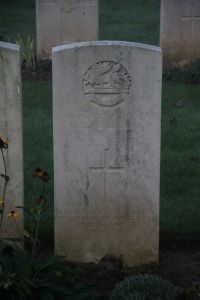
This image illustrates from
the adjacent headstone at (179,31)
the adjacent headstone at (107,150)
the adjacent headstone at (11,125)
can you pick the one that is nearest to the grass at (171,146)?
the adjacent headstone at (107,150)

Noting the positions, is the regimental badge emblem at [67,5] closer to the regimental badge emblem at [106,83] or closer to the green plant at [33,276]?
the regimental badge emblem at [106,83]

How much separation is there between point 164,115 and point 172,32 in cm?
283

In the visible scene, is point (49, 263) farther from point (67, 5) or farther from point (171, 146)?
point (67, 5)

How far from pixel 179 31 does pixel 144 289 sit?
761 cm

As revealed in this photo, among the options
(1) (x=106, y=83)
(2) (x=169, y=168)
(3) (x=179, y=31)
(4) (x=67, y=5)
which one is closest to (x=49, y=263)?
(1) (x=106, y=83)

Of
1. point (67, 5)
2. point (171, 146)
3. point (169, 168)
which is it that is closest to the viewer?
point (169, 168)

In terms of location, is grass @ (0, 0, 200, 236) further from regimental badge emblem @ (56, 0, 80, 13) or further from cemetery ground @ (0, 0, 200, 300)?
regimental badge emblem @ (56, 0, 80, 13)

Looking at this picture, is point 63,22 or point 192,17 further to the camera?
point 63,22

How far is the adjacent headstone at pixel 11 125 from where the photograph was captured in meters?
5.35

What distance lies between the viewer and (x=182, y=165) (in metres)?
7.79

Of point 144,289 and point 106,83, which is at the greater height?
point 106,83

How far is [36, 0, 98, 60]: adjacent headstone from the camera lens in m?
12.2

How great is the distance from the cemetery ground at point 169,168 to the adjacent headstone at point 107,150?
0.20 metres

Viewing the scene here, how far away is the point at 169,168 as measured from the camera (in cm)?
771
